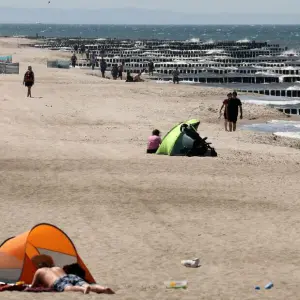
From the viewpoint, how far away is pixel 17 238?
1220 cm

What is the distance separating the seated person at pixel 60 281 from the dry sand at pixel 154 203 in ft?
0.60

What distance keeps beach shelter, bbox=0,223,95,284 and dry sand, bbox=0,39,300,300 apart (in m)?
0.65

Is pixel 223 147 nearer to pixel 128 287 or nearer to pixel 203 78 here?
pixel 128 287

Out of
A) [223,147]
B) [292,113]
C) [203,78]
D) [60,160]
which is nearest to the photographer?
[60,160]

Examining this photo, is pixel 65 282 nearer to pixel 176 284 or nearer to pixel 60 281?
pixel 60 281

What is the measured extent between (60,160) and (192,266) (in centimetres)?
855

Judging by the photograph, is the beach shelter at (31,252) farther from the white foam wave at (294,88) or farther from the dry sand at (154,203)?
the white foam wave at (294,88)

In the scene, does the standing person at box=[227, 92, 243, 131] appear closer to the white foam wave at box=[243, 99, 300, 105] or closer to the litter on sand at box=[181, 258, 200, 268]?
the white foam wave at box=[243, 99, 300, 105]

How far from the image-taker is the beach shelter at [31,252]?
11.8 m

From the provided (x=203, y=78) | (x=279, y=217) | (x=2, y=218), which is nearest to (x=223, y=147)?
(x=279, y=217)

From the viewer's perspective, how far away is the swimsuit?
10.9 meters

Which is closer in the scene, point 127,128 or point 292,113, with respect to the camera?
point 127,128

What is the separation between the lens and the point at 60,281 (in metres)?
11.0

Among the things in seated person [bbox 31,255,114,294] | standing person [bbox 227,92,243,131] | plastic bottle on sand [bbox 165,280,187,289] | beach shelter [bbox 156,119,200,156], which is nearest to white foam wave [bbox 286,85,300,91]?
standing person [bbox 227,92,243,131]
